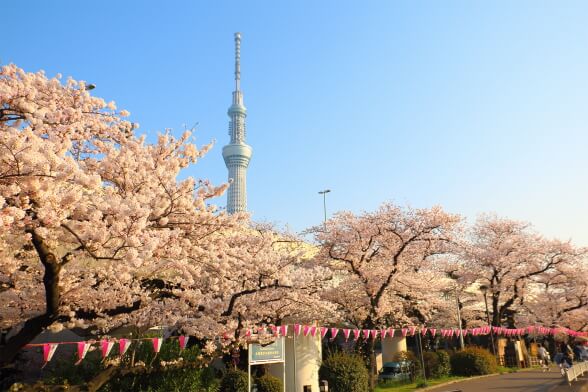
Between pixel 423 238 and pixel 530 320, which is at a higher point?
pixel 423 238

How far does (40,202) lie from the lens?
7715 mm

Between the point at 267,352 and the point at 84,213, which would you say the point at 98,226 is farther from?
the point at 267,352

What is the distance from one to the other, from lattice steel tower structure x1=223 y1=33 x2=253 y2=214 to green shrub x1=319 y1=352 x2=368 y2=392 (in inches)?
5607

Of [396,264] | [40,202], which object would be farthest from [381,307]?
[40,202]

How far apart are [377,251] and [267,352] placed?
44.1 feet

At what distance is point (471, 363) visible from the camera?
2756 centimetres

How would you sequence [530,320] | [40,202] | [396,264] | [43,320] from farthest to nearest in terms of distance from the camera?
1. [530,320]
2. [396,264]
3. [43,320]
4. [40,202]

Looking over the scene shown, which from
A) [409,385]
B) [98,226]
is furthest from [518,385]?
[98,226]

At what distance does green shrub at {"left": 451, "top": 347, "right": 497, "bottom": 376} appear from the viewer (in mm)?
27516

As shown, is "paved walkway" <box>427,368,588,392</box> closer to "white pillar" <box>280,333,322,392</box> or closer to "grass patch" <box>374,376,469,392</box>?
"grass patch" <box>374,376,469,392</box>

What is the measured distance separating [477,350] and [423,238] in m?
Result: 8.55

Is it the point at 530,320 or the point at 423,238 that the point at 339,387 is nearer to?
the point at 423,238

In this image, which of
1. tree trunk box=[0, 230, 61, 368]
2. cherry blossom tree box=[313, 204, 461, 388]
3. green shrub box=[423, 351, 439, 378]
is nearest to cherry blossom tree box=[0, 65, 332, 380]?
tree trunk box=[0, 230, 61, 368]

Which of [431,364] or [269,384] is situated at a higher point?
[269,384]
